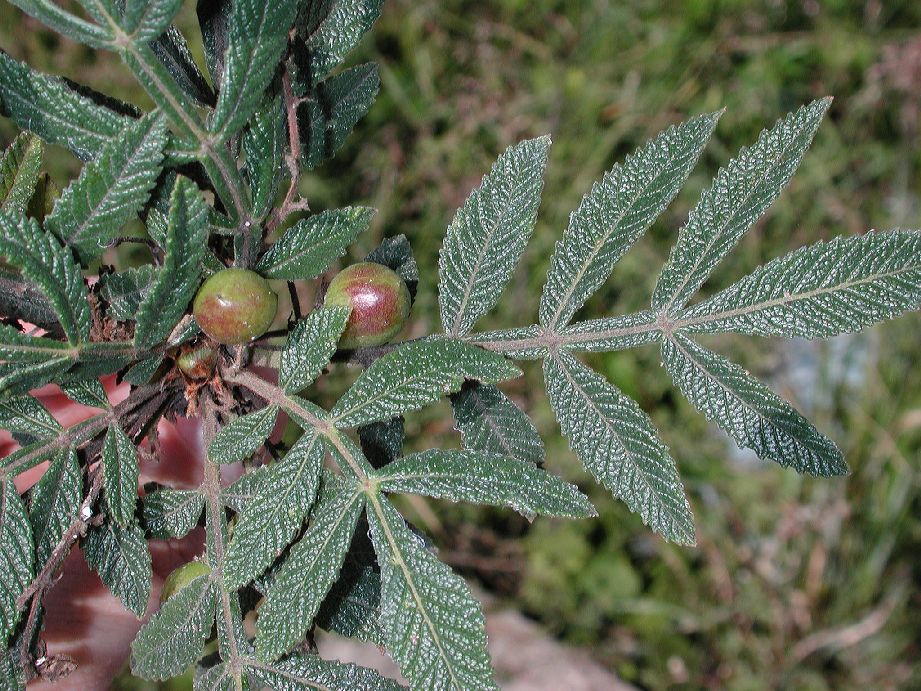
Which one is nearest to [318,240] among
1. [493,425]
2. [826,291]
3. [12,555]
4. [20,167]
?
[493,425]

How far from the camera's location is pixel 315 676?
155 centimetres

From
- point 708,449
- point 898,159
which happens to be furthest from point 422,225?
point 898,159

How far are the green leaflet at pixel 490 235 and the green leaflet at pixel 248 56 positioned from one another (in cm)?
44

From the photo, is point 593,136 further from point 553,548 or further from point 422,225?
point 553,548

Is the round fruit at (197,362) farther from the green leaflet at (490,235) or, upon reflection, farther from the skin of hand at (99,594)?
the skin of hand at (99,594)

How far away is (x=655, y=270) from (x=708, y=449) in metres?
0.92

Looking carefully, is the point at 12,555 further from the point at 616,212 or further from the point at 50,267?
the point at 616,212

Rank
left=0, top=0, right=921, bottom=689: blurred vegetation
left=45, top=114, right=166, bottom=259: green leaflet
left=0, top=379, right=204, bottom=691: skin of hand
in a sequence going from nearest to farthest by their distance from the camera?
left=45, top=114, right=166, bottom=259: green leaflet, left=0, top=379, right=204, bottom=691: skin of hand, left=0, top=0, right=921, bottom=689: blurred vegetation

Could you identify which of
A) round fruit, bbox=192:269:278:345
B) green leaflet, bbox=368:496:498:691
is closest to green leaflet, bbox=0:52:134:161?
round fruit, bbox=192:269:278:345

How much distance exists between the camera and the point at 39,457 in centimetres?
148

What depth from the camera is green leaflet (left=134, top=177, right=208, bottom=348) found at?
1.24m

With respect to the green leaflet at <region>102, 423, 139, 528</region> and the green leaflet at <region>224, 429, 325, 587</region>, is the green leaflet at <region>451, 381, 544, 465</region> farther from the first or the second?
Answer: the green leaflet at <region>102, 423, 139, 528</region>

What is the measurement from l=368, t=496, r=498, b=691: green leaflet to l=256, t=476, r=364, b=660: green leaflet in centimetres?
5

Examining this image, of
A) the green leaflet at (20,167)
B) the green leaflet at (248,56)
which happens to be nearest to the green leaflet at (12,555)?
the green leaflet at (20,167)
